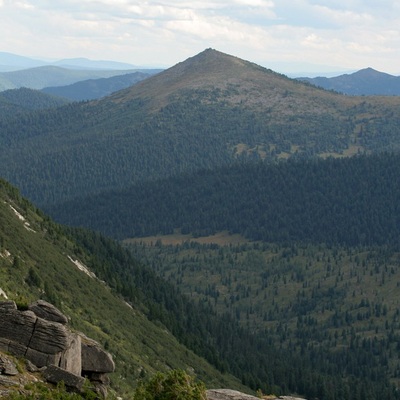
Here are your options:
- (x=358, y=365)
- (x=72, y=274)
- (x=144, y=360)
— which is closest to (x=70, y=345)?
(x=144, y=360)

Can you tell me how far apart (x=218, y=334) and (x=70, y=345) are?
124 metres

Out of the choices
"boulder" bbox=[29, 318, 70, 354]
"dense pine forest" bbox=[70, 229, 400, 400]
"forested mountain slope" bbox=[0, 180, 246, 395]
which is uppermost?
"boulder" bbox=[29, 318, 70, 354]

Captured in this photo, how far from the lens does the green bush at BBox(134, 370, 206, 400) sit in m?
41.7

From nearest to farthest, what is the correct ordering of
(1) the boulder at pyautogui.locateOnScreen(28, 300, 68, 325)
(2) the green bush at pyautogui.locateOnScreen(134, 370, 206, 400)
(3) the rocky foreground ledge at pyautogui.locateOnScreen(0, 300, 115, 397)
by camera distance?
(2) the green bush at pyautogui.locateOnScreen(134, 370, 206, 400), (3) the rocky foreground ledge at pyautogui.locateOnScreen(0, 300, 115, 397), (1) the boulder at pyautogui.locateOnScreen(28, 300, 68, 325)

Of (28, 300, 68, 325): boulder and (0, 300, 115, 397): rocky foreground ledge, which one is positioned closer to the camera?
(0, 300, 115, 397): rocky foreground ledge

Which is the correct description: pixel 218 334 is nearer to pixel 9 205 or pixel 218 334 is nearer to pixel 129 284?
pixel 129 284

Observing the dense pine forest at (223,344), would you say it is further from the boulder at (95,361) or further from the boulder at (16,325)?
the boulder at (16,325)

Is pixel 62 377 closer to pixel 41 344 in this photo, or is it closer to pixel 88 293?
pixel 41 344

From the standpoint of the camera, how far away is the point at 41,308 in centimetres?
4634

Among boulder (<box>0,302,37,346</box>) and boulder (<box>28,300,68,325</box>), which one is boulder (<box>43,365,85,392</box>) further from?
boulder (<box>28,300,68,325</box>)

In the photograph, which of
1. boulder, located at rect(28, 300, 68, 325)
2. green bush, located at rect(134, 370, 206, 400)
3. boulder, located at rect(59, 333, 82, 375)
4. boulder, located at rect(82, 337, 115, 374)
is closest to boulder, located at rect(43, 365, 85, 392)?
boulder, located at rect(59, 333, 82, 375)

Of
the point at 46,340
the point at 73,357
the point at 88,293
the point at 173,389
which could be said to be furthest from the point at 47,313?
the point at 88,293

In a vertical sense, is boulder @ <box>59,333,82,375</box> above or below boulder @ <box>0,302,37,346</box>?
below

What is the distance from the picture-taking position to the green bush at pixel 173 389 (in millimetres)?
41688
